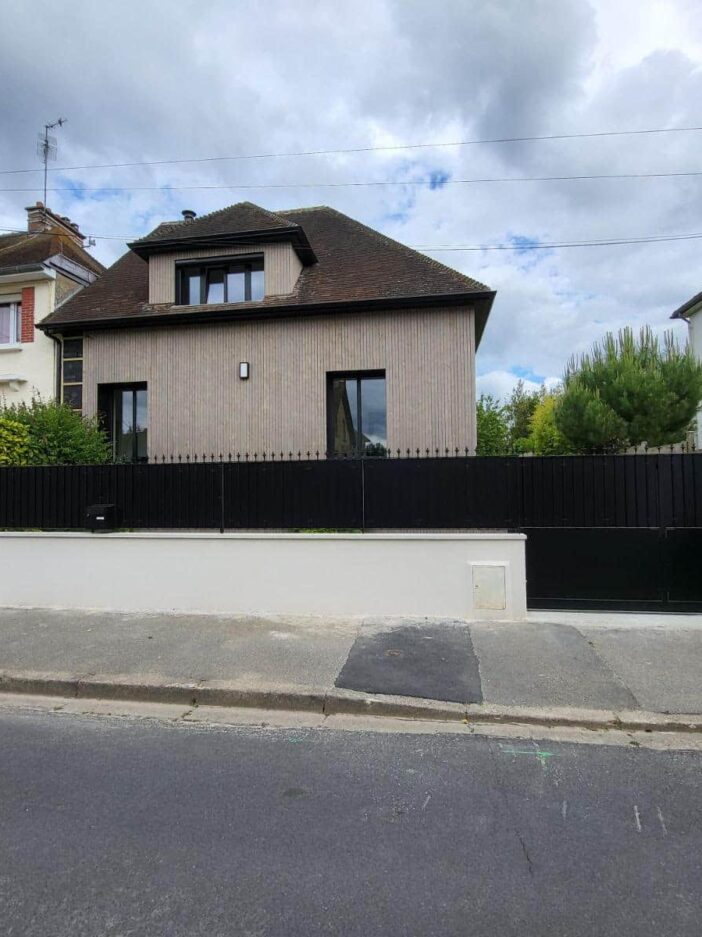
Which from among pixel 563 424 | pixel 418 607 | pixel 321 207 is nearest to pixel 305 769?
pixel 418 607

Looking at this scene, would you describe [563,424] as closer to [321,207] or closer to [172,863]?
[321,207]

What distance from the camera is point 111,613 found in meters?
7.22

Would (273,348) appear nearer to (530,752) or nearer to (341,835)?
(530,752)

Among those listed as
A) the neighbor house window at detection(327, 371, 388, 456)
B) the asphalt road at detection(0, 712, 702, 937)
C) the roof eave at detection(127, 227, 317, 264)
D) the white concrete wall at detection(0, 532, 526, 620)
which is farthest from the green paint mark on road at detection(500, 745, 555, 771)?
the roof eave at detection(127, 227, 317, 264)

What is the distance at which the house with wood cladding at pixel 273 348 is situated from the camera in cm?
1064

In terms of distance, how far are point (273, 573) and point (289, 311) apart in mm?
5737

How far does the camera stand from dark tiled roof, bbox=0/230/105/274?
13.7 meters

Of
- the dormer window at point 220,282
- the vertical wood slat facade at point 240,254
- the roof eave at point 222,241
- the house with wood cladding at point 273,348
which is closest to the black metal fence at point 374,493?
the house with wood cladding at point 273,348

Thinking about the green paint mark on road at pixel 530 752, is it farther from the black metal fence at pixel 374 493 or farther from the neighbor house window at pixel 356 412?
the neighbor house window at pixel 356 412

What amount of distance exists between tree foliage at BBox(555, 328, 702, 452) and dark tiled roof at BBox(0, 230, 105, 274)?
1225cm

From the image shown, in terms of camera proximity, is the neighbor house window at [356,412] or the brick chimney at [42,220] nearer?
the neighbor house window at [356,412]

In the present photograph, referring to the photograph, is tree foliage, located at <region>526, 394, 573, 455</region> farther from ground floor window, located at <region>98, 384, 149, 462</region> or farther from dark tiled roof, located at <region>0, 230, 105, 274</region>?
dark tiled roof, located at <region>0, 230, 105, 274</region>

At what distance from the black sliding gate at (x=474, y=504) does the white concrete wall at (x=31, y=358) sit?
5.17m

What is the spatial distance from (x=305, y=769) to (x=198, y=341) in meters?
9.37
